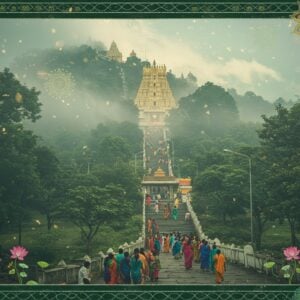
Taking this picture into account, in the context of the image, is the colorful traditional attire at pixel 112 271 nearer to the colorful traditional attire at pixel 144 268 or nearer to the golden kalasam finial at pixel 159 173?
the colorful traditional attire at pixel 144 268

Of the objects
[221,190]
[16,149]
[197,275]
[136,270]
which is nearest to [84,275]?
[136,270]

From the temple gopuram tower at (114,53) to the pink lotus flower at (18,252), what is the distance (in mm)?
3472

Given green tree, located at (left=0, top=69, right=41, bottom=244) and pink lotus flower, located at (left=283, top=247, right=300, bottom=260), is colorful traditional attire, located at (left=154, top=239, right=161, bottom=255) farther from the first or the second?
green tree, located at (left=0, top=69, right=41, bottom=244)

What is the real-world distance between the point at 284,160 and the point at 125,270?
122 inches

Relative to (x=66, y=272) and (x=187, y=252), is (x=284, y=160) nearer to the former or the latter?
(x=187, y=252)

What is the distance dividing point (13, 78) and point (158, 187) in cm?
332

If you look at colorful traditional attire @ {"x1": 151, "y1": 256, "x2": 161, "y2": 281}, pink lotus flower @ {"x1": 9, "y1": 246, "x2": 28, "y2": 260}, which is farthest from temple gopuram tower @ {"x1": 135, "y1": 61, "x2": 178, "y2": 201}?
pink lotus flower @ {"x1": 9, "y1": 246, "x2": 28, "y2": 260}

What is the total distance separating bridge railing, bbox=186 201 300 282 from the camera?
6918 mm

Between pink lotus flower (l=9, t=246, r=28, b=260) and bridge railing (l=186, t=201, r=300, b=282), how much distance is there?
9.21 feet

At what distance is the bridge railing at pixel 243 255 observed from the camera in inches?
272

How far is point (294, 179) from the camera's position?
7.52 metres

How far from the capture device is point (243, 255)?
7645 millimetres

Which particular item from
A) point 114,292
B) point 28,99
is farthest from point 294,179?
point 28,99

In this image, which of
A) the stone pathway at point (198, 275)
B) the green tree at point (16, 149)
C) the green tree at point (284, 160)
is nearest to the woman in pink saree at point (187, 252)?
the stone pathway at point (198, 275)
